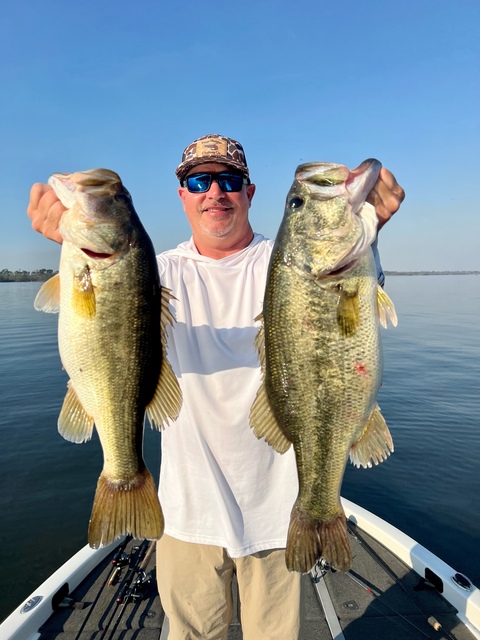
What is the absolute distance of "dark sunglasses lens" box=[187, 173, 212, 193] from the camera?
3.53m

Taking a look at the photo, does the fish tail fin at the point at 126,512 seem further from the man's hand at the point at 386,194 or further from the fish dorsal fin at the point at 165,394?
the man's hand at the point at 386,194

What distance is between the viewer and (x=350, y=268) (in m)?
2.49

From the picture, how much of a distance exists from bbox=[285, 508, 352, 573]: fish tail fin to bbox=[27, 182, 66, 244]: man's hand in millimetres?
2287

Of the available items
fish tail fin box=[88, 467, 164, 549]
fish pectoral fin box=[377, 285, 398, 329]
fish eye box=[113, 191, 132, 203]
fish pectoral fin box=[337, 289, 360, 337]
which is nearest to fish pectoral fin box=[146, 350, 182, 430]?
fish tail fin box=[88, 467, 164, 549]

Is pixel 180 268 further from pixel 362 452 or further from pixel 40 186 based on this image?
pixel 362 452

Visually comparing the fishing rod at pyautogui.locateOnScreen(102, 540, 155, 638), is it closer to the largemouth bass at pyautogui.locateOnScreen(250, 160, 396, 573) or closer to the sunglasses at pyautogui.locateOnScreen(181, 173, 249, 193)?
the largemouth bass at pyautogui.locateOnScreen(250, 160, 396, 573)

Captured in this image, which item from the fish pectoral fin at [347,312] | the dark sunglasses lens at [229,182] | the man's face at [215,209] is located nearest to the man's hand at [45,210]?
the man's face at [215,209]

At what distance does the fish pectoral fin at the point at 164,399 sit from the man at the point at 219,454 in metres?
0.46

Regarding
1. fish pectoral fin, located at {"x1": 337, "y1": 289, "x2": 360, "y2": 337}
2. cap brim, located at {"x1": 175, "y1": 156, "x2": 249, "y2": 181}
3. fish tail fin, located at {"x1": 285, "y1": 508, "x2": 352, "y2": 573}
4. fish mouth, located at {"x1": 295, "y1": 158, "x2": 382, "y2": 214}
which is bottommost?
fish tail fin, located at {"x1": 285, "y1": 508, "x2": 352, "y2": 573}

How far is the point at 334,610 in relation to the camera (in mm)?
4848

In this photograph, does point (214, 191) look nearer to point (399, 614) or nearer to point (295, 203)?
point (295, 203)

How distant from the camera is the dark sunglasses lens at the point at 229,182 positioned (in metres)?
3.54

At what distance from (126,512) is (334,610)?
340cm

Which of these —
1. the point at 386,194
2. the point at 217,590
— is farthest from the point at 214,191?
the point at 217,590
